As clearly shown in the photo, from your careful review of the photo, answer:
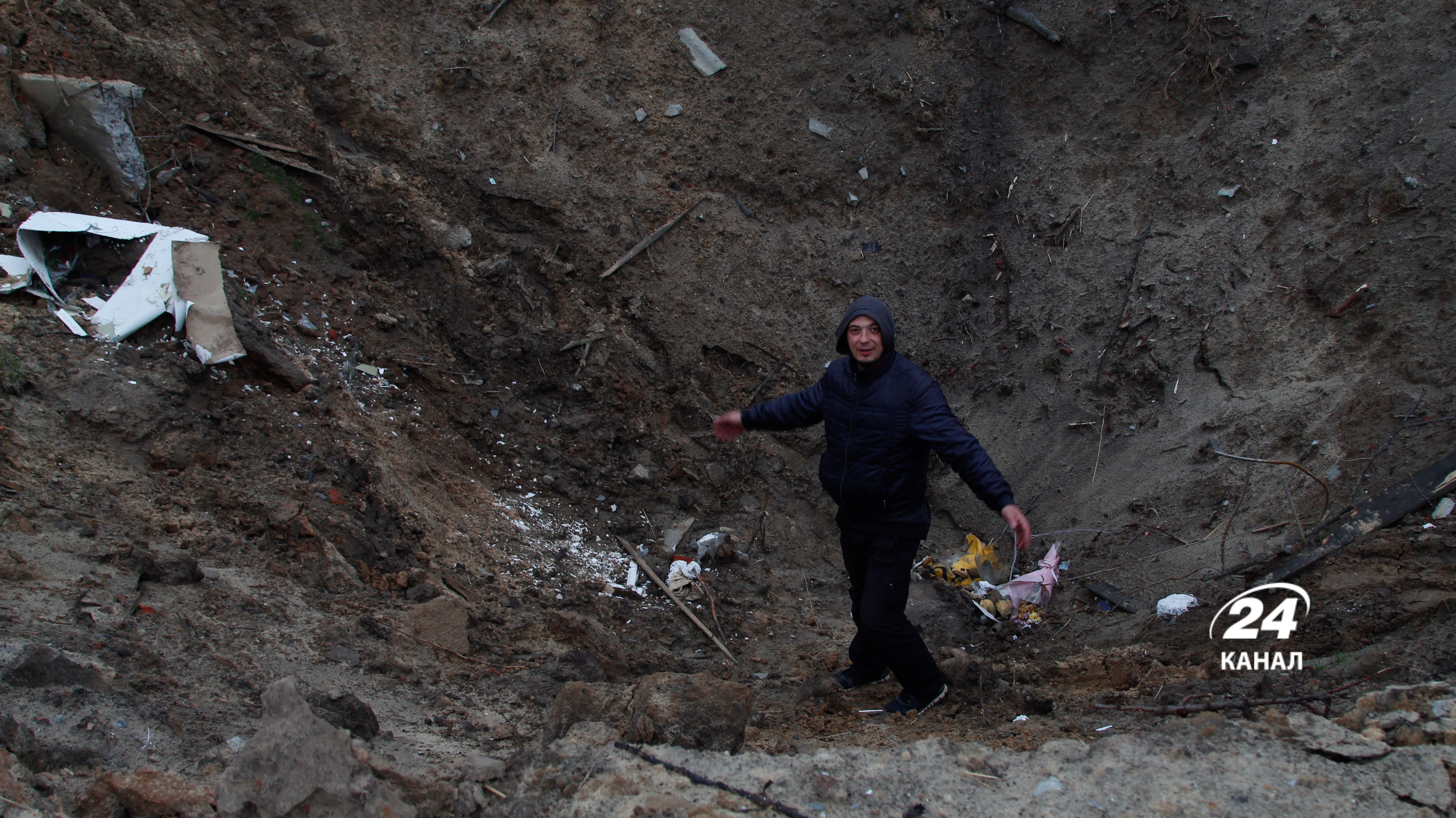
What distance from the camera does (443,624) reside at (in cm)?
351

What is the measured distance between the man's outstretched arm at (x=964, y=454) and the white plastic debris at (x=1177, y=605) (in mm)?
1611

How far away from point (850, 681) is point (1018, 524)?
4.40 ft

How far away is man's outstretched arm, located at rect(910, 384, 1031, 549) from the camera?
9.41 feet

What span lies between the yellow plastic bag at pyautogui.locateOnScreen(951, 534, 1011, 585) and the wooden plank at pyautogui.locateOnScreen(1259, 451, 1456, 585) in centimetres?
158

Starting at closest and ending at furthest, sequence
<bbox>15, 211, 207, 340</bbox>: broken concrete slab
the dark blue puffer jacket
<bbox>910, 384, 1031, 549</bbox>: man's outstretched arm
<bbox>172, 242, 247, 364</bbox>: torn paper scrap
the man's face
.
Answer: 1. <bbox>910, 384, 1031, 549</bbox>: man's outstretched arm
2. the dark blue puffer jacket
3. the man's face
4. <bbox>15, 211, 207, 340</bbox>: broken concrete slab
5. <bbox>172, 242, 247, 364</bbox>: torn paper scrap

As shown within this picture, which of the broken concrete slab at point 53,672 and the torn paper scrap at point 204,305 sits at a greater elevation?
the torn paper scrap at point 204,305

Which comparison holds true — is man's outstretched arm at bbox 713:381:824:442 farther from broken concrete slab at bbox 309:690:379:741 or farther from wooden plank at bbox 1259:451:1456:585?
wooden plank at bbox 1259:451:1456:585

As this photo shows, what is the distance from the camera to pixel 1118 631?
419 centimetres

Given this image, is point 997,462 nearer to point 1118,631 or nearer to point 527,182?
point 1118,631

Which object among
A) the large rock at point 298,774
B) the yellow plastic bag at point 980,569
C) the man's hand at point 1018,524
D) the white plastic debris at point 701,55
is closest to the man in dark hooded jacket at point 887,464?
the man's hand at point 1018,524

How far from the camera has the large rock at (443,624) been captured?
135 inches

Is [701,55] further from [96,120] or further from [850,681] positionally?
[850,681]

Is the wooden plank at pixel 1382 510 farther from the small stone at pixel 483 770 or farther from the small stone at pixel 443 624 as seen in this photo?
the small stone at pixel 443 624

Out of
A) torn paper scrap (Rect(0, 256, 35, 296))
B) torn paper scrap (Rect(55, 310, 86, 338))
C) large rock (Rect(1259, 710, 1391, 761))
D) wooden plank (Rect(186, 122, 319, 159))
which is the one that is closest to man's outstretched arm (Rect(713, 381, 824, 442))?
large rock (Rect(1259, 710, 1391, 761))
